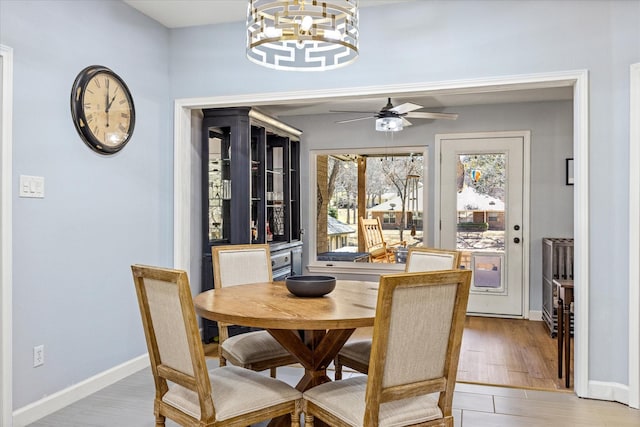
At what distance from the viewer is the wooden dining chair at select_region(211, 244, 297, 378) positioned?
261 centimetres

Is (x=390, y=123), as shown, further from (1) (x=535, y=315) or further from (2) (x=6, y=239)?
(2) (x=6, y=239)

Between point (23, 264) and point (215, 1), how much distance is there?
206 centimetres

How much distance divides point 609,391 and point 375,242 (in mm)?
3475

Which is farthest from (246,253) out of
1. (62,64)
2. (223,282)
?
(62,64)

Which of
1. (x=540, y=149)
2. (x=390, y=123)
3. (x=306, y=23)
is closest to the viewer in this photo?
(x=306, y=23)

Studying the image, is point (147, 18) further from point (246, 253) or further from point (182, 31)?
point (246, 253)

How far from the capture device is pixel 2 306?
8.32ft

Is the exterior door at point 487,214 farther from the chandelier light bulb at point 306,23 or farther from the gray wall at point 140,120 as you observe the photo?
the chandelier light bulb at point 306,23

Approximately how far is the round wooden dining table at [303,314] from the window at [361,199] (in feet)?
11.1

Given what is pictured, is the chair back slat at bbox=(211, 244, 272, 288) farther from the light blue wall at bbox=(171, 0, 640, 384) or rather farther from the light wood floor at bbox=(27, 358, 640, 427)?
the light blue wall at bbox=(171, 0, 640, 384)

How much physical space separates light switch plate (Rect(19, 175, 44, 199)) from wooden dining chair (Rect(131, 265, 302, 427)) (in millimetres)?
1157

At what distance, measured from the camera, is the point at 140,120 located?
12.0 ft

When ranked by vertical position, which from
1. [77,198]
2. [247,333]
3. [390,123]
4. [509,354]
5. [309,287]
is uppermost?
[390,123]

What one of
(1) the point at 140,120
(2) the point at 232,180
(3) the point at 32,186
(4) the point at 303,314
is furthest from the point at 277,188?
(4) the point at 303,314
